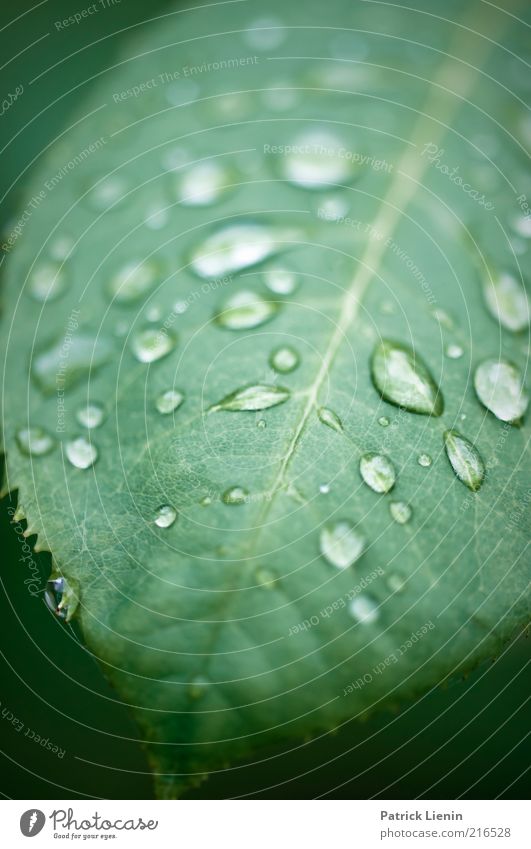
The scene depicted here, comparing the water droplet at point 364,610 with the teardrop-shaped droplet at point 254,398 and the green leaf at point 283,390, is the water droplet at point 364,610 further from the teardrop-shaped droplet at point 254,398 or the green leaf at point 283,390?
the teardrop-shaped droplet at point 254,398

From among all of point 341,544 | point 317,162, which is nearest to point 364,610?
point 341,544

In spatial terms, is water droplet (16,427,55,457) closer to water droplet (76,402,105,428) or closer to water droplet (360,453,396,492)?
water droplet (76,402,105,428)

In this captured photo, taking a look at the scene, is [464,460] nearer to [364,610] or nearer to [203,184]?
[364,610]

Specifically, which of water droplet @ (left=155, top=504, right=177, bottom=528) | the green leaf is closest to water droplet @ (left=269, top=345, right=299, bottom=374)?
the green leaf

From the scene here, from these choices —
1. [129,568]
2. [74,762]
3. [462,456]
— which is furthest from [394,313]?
[74,762]

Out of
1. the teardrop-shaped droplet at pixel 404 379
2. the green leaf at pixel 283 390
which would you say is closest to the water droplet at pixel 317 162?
the green leaf at pixel 283 390

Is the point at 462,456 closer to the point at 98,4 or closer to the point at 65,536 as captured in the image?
the point at 65,536
